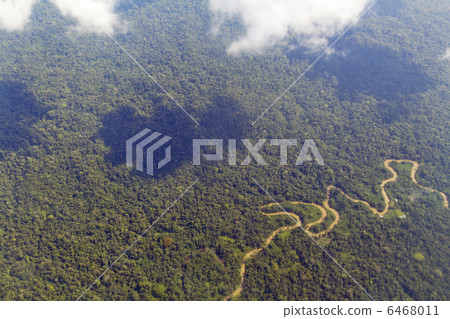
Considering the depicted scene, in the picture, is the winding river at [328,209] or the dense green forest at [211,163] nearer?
the dense green forest at [211,163]

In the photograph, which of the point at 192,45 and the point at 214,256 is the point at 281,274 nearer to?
the point at 214,256

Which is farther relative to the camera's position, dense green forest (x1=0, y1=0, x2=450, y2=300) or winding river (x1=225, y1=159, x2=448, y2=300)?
winding river (x1=225, y1=159, x2=448, y2=300)

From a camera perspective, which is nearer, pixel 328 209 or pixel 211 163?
pixel 328 209

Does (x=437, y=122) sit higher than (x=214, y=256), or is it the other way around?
(x=437, y=122)

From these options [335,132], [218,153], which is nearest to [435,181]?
[335,132]

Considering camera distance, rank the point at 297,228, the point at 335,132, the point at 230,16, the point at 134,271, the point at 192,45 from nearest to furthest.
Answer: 1. the point at 134,271
2. the point at 297,228
3. the point at 335,132
4. the point at 192,45
5. the point at 230,16

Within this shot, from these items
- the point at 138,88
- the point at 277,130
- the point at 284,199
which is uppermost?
the point at 138,88

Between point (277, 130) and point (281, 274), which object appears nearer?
point (281, 274)

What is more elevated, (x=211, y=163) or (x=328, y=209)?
(x=211, y=163)
